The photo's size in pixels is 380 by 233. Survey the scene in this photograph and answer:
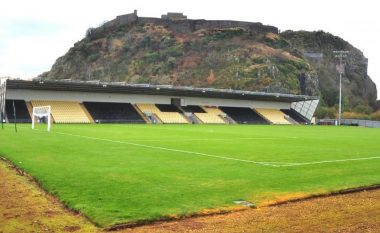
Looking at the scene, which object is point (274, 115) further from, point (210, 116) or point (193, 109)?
point (193, 109)

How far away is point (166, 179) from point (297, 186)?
3468 mm

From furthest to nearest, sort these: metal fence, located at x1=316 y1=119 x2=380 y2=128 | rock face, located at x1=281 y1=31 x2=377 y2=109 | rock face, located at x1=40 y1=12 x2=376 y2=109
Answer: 1. rock face, located at x1=281 y1=31 x2=377 y2=109
2. rock face, located at x1=40 y1=12 x2=376 y2=109
3. metal fence, located at x1=316 y1=119 x2=380 y2=128

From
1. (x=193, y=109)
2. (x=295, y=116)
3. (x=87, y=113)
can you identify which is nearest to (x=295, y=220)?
(x=87, y=113)

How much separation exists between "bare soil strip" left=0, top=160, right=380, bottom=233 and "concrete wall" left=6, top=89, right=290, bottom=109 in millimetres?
57341

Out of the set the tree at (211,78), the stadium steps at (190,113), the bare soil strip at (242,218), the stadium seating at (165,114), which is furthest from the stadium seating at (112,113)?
the tree at (211,78)

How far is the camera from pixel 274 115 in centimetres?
8425

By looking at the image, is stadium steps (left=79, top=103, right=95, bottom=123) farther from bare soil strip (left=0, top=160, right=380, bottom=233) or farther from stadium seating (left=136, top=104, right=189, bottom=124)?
bare soil strip (left=0, top=160, right=380, bottom=233)

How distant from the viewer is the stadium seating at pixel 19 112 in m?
57.8

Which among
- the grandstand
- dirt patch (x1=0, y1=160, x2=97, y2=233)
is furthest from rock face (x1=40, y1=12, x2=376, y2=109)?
dirt patch (x1=0, y1=160, x2=97, y2=233)

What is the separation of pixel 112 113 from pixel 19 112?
13333 millimetres

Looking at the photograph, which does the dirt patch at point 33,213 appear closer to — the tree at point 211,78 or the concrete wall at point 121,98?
the concrete wall at point 121,98

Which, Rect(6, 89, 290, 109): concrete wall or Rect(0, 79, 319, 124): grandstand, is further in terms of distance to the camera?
Rect(6, 89, 290, 109): concrete wall

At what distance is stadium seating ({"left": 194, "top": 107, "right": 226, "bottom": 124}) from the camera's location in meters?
73.7

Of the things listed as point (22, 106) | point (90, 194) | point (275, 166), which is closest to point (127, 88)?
point (22, 106)
